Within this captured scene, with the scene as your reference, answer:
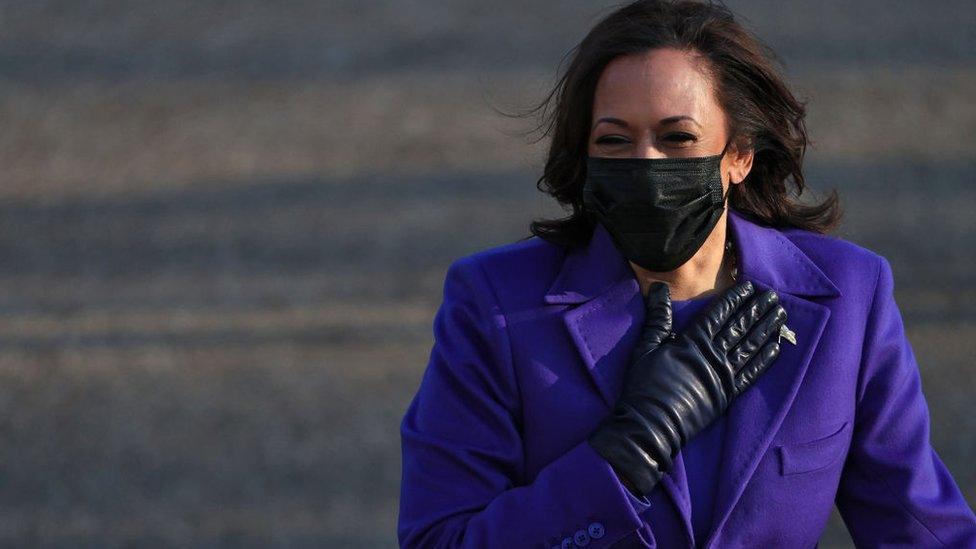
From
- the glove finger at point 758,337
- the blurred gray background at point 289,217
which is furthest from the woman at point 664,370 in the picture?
the blurred gray background at point 289,217

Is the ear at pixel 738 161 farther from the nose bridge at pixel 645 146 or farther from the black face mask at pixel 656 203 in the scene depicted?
the nose bridge at pixel 645 146

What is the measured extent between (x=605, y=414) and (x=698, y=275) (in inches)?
11.7

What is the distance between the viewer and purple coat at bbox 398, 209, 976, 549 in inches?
86.2

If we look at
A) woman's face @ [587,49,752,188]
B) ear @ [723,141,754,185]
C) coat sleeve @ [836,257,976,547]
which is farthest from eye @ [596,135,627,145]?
coat sleeve @ [836,257,976,547]

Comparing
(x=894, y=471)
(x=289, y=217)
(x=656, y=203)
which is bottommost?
(x=289, y=217)

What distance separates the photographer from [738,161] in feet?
7.96

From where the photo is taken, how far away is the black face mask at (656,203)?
2266 mm

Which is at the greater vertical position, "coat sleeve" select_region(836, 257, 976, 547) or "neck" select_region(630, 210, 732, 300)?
"neck" select_region(630, 210, 732, 300)

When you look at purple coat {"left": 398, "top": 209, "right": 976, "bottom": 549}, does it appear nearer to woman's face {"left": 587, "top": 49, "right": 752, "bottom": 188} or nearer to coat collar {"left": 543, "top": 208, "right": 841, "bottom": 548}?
coat collar {"left": 543, "top": 208, "right": 841, "bottom": 548}

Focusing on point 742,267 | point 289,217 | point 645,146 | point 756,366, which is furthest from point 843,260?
point 289,217

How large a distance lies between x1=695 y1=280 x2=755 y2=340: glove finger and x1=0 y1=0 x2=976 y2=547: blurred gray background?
2.46m

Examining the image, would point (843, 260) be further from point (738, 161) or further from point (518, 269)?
point (518, 269)

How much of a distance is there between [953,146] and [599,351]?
556cm

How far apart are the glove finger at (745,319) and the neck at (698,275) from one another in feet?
0.32
